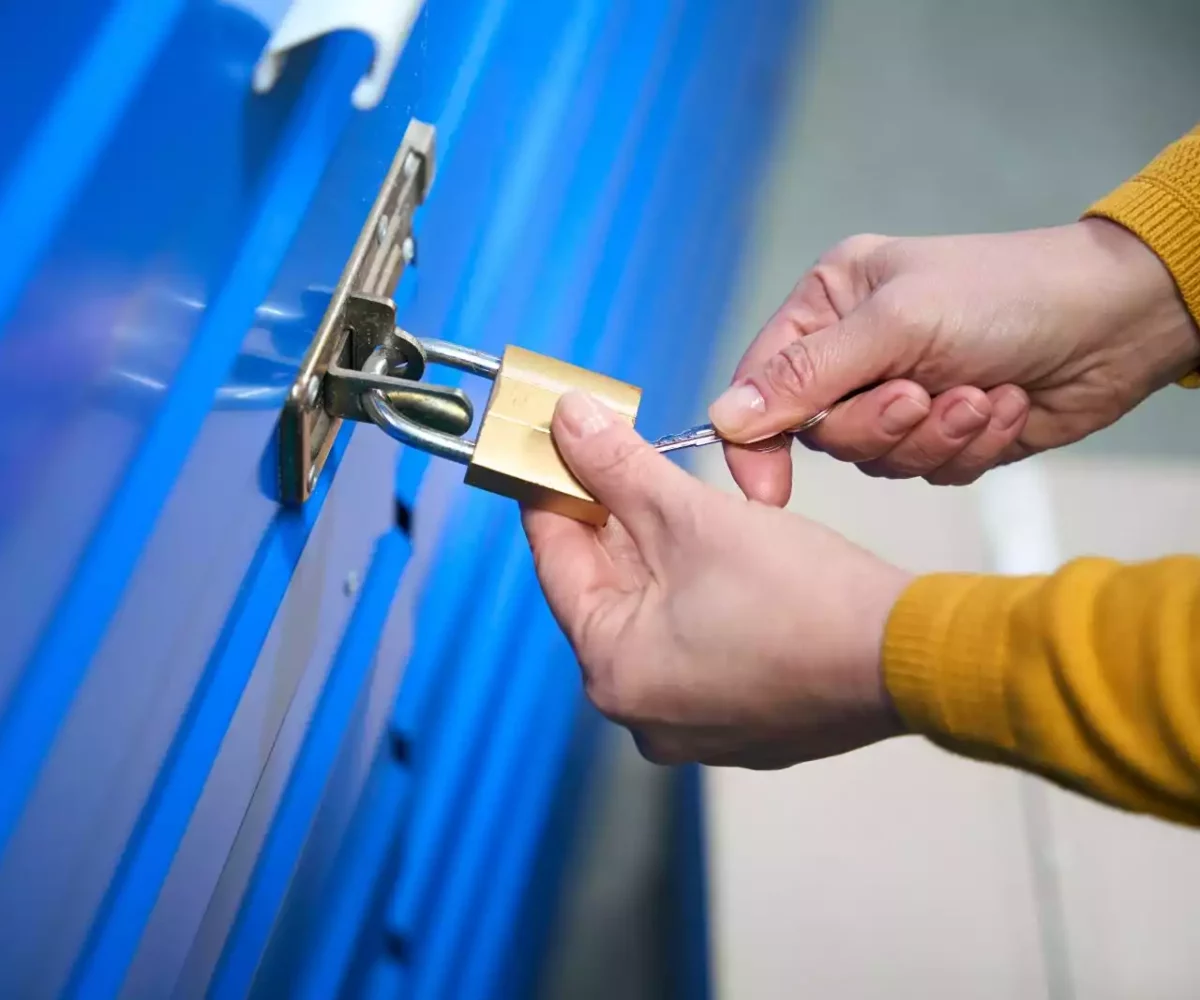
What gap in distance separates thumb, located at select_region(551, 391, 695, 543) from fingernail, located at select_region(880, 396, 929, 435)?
0.22m

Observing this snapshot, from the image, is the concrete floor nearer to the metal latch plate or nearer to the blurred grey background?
the blurred grey background

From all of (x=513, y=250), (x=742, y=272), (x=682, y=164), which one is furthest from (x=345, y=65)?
(x=742, y=272)

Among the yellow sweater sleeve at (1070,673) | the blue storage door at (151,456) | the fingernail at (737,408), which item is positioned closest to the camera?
the blue storage door at (151,456)

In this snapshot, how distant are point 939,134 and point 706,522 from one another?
4.92ft

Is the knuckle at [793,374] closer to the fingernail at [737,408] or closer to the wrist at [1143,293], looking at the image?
the fingernail at [737,408]

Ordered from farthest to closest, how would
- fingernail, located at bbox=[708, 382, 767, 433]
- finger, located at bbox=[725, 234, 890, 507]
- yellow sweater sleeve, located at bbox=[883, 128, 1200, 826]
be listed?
1. finger, located at bbox=[725, 234, 890, 507]
2. fingernail, located at bbox=[708, 382, 767, 433]
3. yellow sweater sleeve, located at bbox=[883, 128, 1200, 826]

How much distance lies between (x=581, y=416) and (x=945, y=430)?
0.31m

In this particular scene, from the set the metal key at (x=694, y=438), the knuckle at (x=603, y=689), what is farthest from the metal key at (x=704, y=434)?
the knuckle at (x=603, y=689)

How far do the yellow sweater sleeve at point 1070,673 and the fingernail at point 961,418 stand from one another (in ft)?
0.88

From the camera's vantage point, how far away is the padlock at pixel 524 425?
1.48 ft

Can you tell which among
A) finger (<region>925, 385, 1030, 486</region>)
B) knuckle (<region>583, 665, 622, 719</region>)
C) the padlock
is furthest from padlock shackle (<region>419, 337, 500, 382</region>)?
finger (<region>925, 385, 1030, 486</region>)

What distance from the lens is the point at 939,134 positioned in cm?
171

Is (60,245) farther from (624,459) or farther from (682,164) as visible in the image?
(682,164)

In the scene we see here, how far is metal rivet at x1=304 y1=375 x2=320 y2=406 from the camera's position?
1.22 ft
